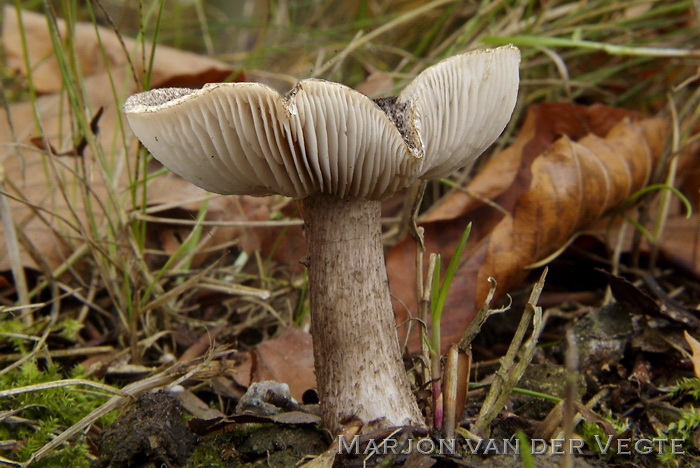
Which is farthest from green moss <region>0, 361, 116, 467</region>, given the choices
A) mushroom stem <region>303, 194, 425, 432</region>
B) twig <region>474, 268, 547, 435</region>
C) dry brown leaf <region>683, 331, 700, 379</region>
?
dry brown leaf <region>683, 331, 700, 379</region>

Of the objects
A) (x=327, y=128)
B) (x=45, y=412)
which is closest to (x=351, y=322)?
(x=327, y=128)

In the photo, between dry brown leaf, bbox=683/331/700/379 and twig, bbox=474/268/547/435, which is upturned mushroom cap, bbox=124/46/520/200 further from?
dry brown leaf, bbox=683/331/700/379

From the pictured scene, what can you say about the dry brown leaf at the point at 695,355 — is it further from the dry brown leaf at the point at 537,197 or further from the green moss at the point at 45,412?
the green moss at the point at 45,412

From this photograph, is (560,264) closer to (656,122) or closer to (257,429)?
(656,122)

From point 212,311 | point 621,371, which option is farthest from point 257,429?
point 621,371

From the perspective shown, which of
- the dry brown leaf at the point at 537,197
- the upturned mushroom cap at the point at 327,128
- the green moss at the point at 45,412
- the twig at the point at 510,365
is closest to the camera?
the upturned mushroom cap at the point at 327,128

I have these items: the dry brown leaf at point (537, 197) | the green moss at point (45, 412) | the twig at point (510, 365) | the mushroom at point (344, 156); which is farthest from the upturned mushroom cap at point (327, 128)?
the green moss at point (45, 412)
